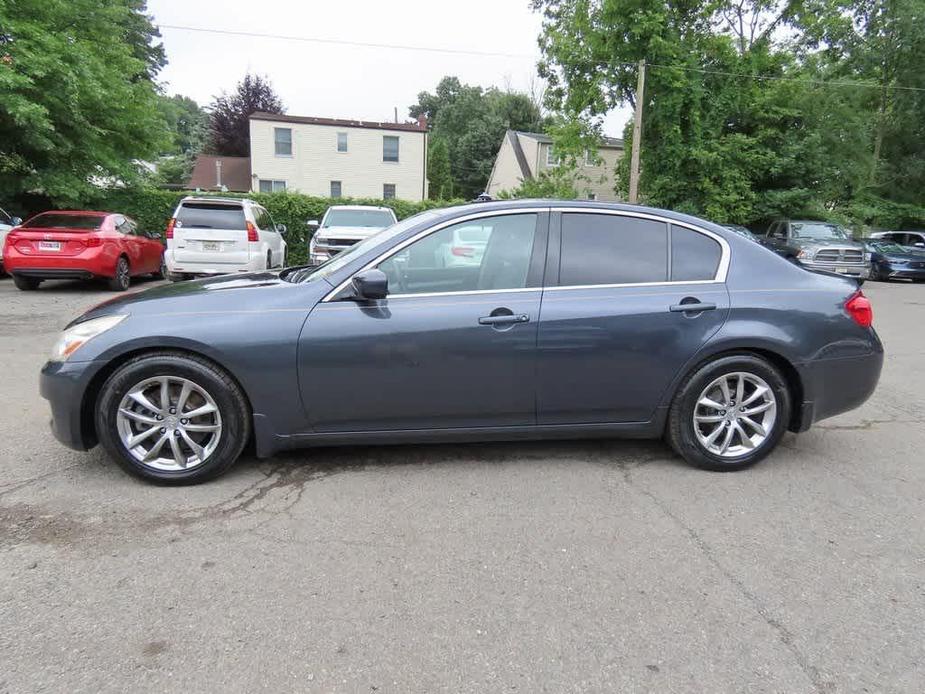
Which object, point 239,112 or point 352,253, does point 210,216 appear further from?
point 239,112

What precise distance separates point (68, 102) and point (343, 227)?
679cm

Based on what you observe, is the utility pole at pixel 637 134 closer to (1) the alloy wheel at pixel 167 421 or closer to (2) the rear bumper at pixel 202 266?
(2) the rear bumper at pixel 202 266

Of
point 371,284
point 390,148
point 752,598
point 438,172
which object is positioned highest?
point 438,172

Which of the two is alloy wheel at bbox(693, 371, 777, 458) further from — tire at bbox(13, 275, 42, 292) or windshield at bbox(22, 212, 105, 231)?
tire at bbox(13, 275, 42, 292)

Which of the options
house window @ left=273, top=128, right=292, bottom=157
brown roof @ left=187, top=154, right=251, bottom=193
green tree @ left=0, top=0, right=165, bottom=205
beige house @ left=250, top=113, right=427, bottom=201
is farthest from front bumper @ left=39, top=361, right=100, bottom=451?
brown roof @ left=187, top=154, right=251, bottom=193

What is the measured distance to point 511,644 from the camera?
2246mm

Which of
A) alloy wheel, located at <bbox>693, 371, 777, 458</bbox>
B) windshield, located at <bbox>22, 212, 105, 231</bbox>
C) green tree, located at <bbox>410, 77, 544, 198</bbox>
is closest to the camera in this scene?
alloy wheel, located at <bbox>693, 371, 777, 458</bbox>

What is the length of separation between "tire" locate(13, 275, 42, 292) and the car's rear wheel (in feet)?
4.12

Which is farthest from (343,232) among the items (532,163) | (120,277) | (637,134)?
(532,163)

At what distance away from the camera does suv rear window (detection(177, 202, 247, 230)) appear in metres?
10.9

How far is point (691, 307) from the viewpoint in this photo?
3684 millimetres

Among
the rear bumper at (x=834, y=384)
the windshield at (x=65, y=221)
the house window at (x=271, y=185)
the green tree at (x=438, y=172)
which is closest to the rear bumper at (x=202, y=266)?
the windshield at (x=65, y=221)

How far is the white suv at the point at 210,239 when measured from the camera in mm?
10844

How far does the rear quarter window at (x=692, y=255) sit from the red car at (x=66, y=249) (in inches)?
405
